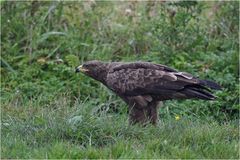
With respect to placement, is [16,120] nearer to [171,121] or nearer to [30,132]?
[30,132]

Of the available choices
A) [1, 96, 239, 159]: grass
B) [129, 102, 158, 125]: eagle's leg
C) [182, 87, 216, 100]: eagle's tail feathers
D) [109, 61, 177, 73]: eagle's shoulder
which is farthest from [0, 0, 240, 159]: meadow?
[109, 61, 177, 73]: eagle's shoulder

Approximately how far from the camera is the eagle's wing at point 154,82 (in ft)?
23.1

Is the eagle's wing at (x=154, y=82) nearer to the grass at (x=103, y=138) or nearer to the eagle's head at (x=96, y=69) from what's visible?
the eagle's head at (x=96, y=69)

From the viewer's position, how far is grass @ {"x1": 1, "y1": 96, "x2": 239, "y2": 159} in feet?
19.7

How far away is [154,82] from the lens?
23.6 ft

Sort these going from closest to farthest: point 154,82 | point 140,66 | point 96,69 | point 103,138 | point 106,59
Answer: point 103,138 < point 154,82 < point 140,66 < point 96,69 < point 106,59

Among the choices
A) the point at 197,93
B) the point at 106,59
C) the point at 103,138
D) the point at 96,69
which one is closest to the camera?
the point at 103,138

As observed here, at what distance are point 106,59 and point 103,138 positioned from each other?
14.3 ft

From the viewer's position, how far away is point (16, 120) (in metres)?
6.95

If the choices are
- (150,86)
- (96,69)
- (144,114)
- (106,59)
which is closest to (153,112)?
(144,114)

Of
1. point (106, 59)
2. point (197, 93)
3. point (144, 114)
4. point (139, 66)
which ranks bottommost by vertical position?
point (106, 59)

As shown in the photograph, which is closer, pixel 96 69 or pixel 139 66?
pixel 139 66

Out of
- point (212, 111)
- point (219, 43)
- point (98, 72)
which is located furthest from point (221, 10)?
point (98, 72)

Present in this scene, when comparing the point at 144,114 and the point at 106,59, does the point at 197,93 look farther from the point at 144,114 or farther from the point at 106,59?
the point at 106,59
